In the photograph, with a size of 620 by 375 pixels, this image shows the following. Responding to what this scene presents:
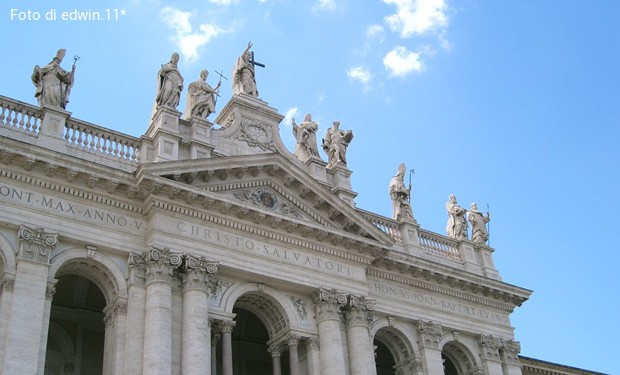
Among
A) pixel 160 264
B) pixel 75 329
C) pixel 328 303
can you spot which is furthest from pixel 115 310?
pixel 328 303

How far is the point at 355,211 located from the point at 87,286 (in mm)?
8478

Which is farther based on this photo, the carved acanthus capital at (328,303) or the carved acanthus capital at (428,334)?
the carved acanthus capital at (428,334)

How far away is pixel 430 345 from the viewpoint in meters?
27.5

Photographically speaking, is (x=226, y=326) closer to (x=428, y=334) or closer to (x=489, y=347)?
(x=428, y=334)

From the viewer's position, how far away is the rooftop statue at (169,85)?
1018 inches

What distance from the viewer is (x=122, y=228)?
22.9 m

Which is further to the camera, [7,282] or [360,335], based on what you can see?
[360,335]

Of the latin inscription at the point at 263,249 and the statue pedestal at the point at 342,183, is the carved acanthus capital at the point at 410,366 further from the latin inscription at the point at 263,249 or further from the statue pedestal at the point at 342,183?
the statue pedestal at the point at 342,183

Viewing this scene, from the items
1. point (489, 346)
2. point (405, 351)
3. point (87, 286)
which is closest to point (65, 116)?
point (87, 286)

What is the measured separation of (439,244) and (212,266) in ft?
35.3

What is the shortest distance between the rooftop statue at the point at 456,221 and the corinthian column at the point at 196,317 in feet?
38.9

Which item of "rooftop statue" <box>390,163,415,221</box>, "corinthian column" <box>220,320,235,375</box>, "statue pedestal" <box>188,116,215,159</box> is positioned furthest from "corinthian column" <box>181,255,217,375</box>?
"rooftop statue" <box>390,163,415,221</box>

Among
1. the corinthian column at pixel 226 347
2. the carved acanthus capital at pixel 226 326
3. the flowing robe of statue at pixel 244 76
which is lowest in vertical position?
the corinthian column at pixel 226 347

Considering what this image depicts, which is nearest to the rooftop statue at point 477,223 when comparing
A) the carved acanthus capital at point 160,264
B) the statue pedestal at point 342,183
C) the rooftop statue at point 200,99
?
the statue pedestal at point 342,183
